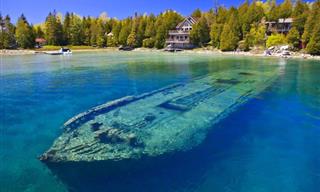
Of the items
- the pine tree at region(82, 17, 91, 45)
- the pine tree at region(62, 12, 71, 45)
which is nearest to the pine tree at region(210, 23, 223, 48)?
the pine tree at region(82, 17, 91, 45)

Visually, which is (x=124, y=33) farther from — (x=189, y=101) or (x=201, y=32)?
(x=189, y=101)

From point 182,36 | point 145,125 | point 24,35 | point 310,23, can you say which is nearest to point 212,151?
point 145,125

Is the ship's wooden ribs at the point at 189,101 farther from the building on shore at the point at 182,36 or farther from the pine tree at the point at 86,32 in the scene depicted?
the pine tree at the point at 86,32

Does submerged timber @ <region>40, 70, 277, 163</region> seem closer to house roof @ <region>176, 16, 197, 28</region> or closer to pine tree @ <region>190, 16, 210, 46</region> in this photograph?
pine tree @ <region>190, 16, 210, 46</region>

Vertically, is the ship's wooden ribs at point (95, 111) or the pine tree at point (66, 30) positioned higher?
the pine tree at point (66, 30)

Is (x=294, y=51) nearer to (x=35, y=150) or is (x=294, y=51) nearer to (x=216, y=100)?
(x=216, y=100)

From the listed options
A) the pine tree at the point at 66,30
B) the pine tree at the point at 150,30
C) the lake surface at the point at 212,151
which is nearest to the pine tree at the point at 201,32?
the pine tree at the point at 150,30
